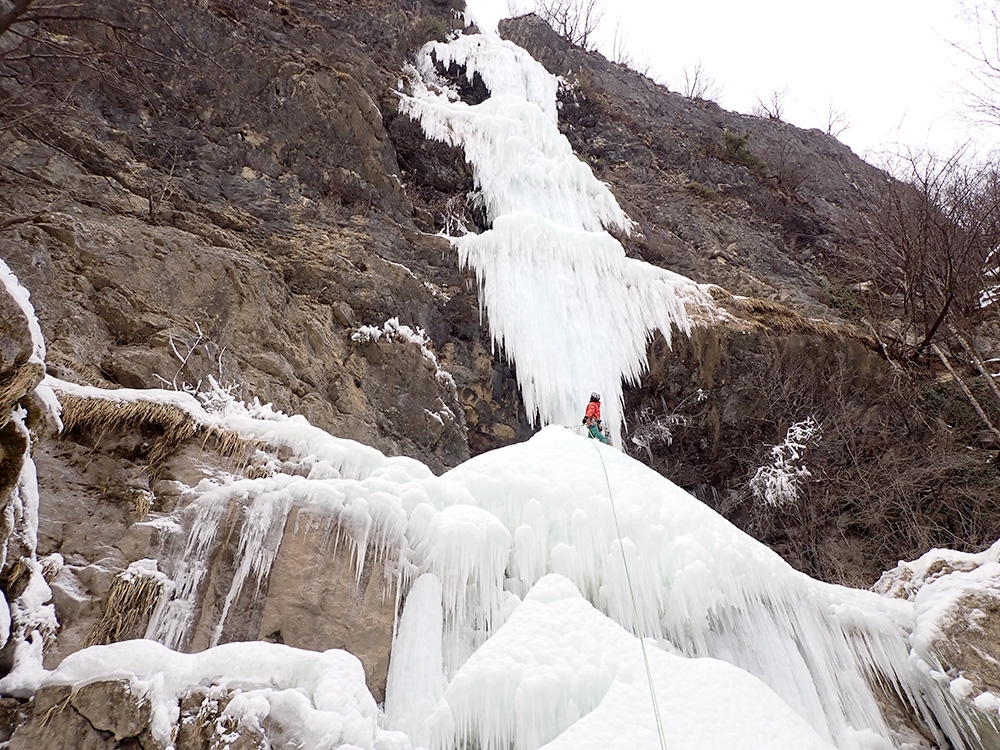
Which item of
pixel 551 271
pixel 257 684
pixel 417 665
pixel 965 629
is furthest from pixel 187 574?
pixel 551 271

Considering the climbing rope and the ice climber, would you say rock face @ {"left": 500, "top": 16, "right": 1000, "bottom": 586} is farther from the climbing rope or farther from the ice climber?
the climbing rope

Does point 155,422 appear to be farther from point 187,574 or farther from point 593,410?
point 593,410

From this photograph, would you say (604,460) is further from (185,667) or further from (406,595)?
(185,667)

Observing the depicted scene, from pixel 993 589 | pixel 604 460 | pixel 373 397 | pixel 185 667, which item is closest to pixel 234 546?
pixel 185 667

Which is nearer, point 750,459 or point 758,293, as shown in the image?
point 750,459

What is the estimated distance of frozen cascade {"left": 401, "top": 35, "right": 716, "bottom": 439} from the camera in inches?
298

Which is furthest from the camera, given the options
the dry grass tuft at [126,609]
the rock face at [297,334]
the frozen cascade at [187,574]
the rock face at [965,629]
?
the rock face at [965,629]

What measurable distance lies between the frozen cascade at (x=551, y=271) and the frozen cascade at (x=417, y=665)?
428cm

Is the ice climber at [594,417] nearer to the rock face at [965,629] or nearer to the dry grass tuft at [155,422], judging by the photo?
the rock face at [965,629]

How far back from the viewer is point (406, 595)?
3115mm

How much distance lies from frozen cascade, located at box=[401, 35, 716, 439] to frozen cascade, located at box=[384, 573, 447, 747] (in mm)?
4279

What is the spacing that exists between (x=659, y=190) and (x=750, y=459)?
710 centimetres

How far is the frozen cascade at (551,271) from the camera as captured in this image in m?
7.56

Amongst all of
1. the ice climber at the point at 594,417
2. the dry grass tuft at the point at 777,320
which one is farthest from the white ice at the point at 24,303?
the dry grass tuft at the point at 777,320
